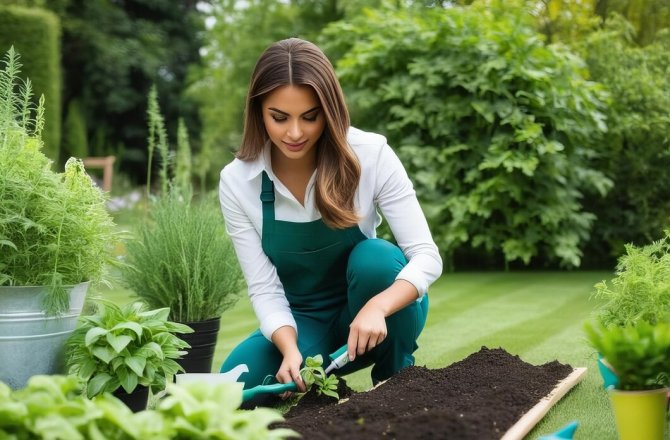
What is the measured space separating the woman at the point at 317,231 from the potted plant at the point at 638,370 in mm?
797

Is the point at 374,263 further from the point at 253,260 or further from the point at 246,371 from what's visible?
the point at 246,371

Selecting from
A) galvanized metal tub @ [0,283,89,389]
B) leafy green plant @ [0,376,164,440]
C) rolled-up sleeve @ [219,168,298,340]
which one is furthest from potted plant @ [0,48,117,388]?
leafy green plant @ [0,376,164,440]

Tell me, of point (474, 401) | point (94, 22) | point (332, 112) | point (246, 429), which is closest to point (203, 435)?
point (246, 429)

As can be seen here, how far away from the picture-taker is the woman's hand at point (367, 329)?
2.47 metres

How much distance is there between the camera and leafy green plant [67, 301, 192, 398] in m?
2.39

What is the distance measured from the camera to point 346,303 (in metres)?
3.02

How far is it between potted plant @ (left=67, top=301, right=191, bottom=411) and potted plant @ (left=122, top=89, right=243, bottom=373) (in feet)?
2.01

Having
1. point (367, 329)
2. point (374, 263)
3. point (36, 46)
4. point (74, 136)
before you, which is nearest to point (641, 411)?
point (367, 329)

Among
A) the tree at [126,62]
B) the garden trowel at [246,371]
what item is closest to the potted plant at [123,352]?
the garden trowel at [246,371]

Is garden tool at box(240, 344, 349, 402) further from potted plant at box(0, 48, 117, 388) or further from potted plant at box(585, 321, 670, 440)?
potted plant at box(585, 321, 670, 440)

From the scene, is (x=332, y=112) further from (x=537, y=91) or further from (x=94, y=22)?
(x=94, y=22)

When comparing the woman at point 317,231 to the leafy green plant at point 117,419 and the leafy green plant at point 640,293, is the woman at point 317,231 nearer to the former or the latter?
the leafy green plant at point 640,293

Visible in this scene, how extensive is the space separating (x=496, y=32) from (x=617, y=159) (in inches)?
57.7

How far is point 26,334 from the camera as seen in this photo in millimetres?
2359
